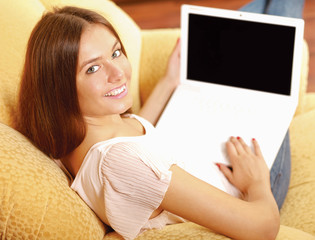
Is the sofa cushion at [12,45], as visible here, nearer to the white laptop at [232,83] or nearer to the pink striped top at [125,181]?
the pink striped top at [125,181]

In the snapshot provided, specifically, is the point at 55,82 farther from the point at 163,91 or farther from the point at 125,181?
the point at 163,91

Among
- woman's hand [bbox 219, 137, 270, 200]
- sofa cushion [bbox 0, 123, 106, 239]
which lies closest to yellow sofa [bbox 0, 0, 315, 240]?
sofa cushion [bbox 0, 123, 106, 239]

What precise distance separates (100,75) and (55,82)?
0.32 feet

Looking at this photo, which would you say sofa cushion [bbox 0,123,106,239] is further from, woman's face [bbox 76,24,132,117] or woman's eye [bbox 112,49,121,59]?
woman's eye [bbox 112,49,121,59]

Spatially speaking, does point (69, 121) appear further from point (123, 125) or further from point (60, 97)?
point (123, 125)

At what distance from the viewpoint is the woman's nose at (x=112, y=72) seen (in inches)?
35.5

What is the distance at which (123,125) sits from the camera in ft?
3.44

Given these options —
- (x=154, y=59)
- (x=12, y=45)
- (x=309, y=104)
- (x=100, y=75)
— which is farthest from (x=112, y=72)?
(x=309, y=104)

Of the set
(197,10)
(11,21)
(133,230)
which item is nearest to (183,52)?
(197,10)

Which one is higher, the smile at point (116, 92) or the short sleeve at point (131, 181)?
the smile at point (116, 92)

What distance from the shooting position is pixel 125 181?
0.84 meters

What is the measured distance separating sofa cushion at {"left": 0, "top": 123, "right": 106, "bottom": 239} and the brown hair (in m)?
0.06

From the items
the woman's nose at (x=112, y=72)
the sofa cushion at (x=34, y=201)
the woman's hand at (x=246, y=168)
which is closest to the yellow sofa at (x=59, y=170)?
the sofa cushion at (x=34, y=201)

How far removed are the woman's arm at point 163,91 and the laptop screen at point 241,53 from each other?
7 centimetres
